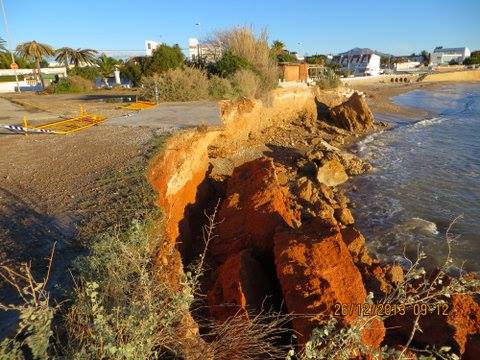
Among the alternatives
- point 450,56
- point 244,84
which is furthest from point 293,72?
point 450,56

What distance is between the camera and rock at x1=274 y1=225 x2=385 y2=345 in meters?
4.85

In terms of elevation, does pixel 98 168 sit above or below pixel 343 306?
above

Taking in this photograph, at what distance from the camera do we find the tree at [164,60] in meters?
25.6

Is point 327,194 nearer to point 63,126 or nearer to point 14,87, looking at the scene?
point 63,126

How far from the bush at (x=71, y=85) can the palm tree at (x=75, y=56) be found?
11.6 m

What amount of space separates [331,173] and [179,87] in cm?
948

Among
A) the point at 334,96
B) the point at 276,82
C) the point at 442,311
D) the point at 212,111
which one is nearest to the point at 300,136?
the point at 276,82

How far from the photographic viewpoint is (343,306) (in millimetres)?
4816

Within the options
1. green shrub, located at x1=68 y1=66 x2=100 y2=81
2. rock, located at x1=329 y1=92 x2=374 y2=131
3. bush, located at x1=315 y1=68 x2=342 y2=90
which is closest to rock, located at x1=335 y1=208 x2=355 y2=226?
rock, located at x1=329 y1=92 x2=374 y2=131

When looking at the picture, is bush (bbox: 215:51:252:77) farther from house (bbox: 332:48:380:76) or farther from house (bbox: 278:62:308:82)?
house (bbox: 332:48:380:76)

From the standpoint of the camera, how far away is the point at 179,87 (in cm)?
1948

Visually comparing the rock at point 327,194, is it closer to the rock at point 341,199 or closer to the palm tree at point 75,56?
the rock at point 341,199

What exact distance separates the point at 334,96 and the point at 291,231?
1031 inches

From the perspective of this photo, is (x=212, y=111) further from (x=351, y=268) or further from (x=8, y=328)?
(x=8, y=328)
